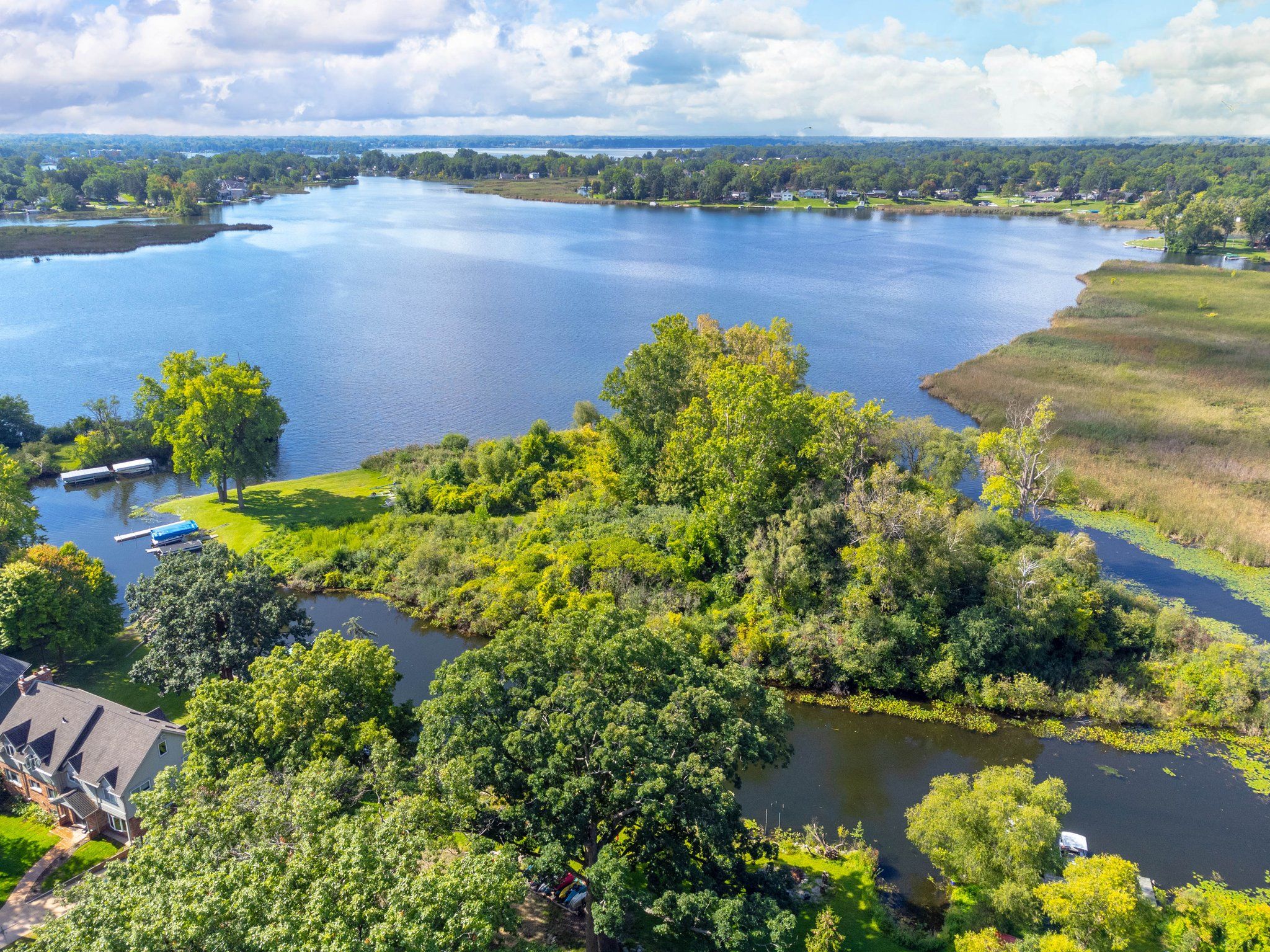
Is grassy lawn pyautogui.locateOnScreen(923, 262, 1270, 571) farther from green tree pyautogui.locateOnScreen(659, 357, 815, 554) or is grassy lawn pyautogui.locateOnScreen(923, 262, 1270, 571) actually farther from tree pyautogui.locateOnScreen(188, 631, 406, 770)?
tree pyautogui.locateOnScreen(188, 631, 406, 770)

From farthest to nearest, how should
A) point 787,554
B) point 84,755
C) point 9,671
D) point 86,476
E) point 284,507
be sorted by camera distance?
point 86,476 < point 284,507 < point 787,554 < point 9,671 < point 84,755

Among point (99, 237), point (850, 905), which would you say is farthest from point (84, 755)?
point (99, 237)

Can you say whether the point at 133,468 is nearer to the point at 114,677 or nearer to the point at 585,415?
the point at 114,677

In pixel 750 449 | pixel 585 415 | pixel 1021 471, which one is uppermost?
pixel 750 449

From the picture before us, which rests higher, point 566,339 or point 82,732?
point 566,339

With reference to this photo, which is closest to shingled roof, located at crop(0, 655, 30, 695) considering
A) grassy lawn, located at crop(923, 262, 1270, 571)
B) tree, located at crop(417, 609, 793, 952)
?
tree, located at crop(417, 609, 793, 952)

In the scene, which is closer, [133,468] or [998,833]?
[998,833]

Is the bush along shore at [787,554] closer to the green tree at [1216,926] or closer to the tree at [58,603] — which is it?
the tree at [58,603]
